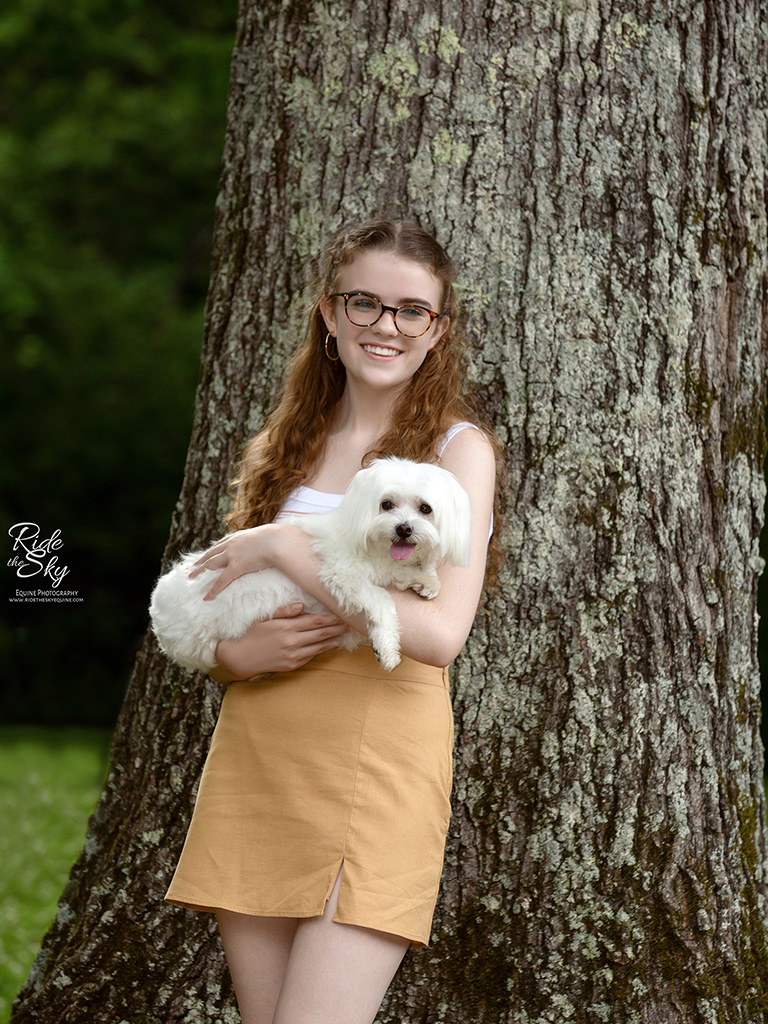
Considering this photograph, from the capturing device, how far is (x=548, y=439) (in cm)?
320

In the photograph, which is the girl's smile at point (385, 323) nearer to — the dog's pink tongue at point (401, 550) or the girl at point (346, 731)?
the girl at point (346, 731)

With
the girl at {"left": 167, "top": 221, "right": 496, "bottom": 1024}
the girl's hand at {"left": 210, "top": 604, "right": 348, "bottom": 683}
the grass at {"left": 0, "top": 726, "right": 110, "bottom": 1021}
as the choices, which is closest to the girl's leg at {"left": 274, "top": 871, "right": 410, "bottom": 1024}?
the girl at {"left": 167, "top": 221, "right": 496, "bottom": 1024}

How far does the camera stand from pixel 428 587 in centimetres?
246

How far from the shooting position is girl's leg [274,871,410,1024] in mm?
2260

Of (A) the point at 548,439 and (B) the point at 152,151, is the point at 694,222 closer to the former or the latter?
(A) the point at 548,439

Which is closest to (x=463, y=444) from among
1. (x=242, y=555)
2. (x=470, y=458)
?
(x=470, y=458)

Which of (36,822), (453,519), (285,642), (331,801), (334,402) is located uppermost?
(334,402)

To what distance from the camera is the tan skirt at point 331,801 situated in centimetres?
231

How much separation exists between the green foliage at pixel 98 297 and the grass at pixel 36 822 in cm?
95

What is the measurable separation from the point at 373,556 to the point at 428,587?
0.14m

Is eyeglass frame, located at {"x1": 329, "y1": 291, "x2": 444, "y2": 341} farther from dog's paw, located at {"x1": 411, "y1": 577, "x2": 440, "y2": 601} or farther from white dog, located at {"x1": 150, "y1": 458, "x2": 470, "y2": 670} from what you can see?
dog's paw, located at {"x1": 411, "y1": 577, "x2": 440, "y2": 601}

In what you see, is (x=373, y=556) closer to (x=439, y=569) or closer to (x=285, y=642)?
(x=439, y=569)

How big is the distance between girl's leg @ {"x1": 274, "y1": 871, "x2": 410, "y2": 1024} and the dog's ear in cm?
72

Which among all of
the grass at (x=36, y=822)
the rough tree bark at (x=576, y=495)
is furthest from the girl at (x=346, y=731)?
the grass at (x=36, y=822)
